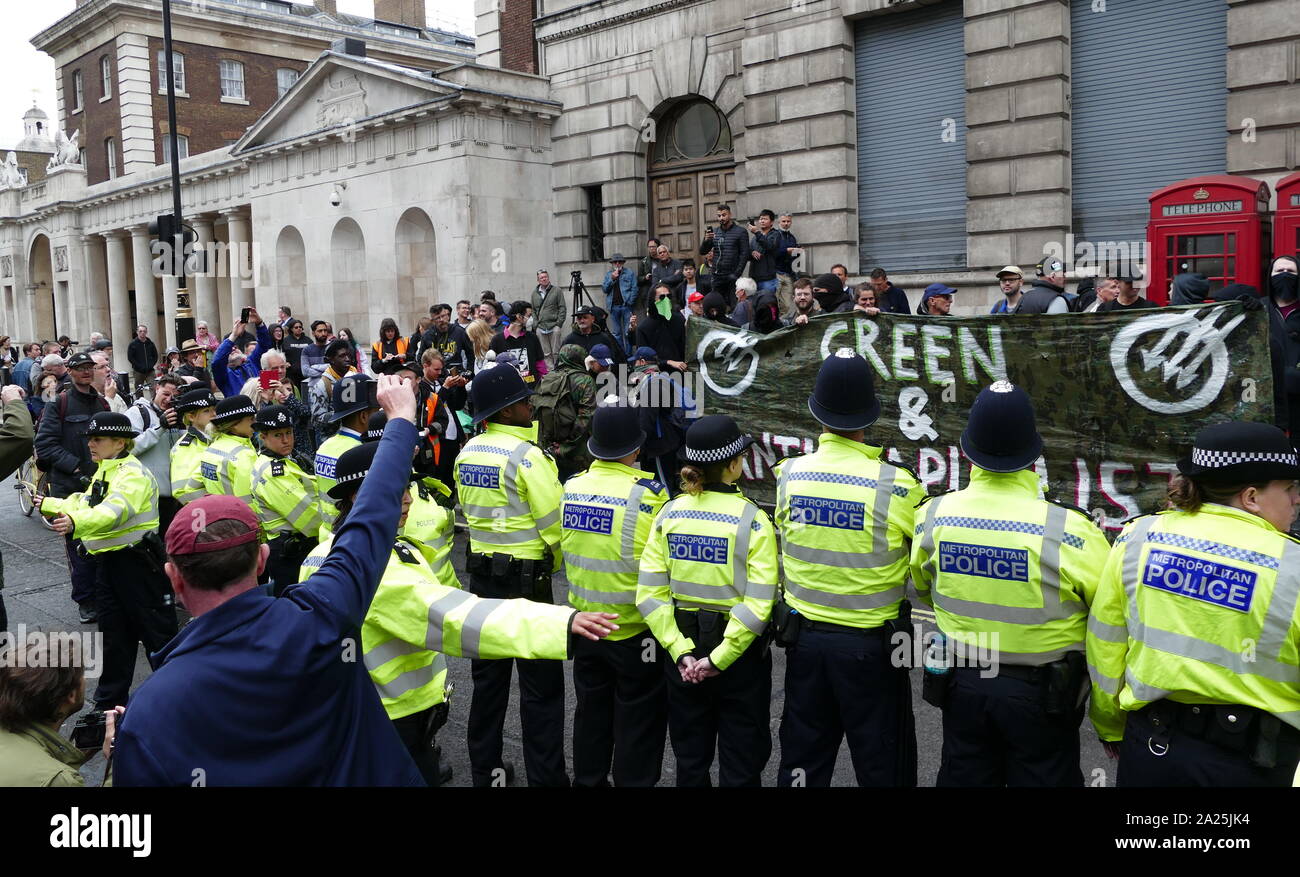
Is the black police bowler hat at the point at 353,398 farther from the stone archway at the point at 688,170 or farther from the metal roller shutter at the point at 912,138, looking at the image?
the stone archway at the point at 688,170

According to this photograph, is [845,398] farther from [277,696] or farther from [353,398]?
[353,398]

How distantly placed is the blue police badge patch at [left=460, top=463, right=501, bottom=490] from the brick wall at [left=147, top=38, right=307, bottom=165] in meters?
44.7

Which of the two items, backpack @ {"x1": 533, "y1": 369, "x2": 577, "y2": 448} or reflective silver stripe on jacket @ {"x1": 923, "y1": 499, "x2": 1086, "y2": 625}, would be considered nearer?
reflective silver stripe on jacket @ {"x1": 923, "y1": 499, "x2": 1086, "y2": 625}

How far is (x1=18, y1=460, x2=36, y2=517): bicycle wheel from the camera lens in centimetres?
1402

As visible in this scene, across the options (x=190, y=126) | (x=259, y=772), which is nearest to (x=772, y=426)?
(x=259, y=772)

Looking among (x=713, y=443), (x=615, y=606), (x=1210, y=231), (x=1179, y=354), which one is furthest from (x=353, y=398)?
(x=1210, y=231)

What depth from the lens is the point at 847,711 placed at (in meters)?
4.55

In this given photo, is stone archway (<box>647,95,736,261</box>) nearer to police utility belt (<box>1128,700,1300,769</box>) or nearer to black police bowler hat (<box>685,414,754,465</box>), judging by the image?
black police bowler hat (<box>685,414,754,465</box>)

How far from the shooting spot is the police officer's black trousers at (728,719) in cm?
→ 473

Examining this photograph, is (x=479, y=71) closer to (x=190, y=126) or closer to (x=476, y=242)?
(x=476, y=242)

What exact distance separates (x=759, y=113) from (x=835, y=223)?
2.71 meters

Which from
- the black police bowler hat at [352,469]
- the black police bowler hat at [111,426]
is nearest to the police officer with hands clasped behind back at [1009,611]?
the black police bowler hat at [352,469]

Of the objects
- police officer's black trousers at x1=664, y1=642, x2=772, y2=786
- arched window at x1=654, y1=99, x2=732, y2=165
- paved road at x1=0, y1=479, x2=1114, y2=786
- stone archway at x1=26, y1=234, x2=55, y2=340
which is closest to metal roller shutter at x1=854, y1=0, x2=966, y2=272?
arched window at x1=654, y1=99, x2=732, y2=165

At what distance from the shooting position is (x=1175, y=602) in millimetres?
3375
